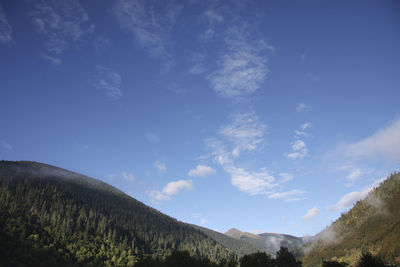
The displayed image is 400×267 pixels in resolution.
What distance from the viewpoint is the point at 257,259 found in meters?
126

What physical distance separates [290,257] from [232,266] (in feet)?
124

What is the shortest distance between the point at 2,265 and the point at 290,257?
139232mm

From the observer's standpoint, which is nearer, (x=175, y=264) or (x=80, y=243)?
(x=175, y=264)

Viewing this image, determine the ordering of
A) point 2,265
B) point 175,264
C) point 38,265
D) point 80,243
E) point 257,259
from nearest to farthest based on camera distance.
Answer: point 175,264 < point 257,259 < point 2,265 < point 38,265 < point 80,243

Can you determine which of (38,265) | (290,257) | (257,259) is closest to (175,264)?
(257,259)

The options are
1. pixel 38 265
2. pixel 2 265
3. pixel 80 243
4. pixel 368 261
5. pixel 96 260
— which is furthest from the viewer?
pixel 80 243

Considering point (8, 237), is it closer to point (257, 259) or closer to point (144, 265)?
point (144, 265)

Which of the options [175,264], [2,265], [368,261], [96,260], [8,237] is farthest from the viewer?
[96,260]

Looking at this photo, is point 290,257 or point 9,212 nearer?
point 290,257

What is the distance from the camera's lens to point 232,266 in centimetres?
11206

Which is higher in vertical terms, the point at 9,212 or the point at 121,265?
the point at 9,212

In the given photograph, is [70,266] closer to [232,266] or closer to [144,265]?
[144,265]

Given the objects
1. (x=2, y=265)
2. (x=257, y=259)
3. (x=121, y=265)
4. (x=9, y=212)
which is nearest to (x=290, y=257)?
(x=257, y=259)

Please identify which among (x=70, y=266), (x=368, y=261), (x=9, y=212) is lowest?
(x=70, y=266)
